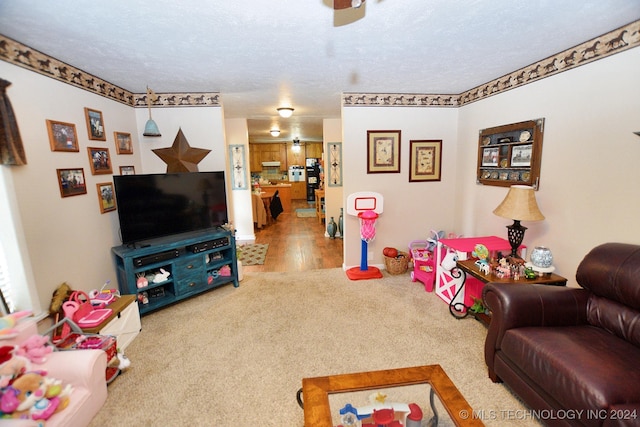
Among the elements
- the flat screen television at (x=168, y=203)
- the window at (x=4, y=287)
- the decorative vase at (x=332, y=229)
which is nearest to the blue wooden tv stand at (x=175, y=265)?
the flat screen television at (x=168, y=203)

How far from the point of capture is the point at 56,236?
2.12 meters

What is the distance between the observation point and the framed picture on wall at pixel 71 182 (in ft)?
7.16

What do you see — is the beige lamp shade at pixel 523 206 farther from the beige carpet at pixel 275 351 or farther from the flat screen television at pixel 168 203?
the flat screen television at pixel 168 203

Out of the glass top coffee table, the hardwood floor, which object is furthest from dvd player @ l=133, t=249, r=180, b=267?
the glass top coffee table

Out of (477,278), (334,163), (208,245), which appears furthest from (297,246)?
(477,278)

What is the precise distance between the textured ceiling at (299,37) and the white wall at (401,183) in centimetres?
69

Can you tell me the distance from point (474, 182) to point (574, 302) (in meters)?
1.96

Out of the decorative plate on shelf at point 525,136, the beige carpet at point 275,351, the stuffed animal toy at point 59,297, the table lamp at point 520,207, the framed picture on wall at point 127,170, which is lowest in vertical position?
the beige carpet at point 275,351

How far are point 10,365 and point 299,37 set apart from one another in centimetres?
249

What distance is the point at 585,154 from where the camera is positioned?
85.1 inches

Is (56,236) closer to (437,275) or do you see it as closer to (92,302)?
(92,302)

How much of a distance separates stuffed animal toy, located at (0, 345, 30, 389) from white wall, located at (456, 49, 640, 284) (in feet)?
12.3

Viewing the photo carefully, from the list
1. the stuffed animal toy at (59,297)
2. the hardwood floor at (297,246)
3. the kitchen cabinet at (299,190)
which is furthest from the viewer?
the kitchen cabinet at (299,190)

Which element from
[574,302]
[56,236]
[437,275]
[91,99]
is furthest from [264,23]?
[437,275]
